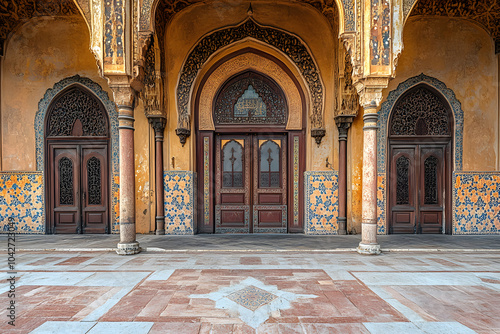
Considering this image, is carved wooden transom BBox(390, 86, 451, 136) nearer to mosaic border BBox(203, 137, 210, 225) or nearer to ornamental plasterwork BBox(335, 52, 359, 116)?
ornamental plasterwork BBox(335, 52, 359, 116)

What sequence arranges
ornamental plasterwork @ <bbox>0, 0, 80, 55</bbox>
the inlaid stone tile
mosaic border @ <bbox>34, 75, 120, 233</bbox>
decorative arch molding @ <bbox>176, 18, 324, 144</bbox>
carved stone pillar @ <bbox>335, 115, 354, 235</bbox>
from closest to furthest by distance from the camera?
the inlaid stone tile
ornamental plasterwork @ <bbox>0, 0, 80, 55</bbox>
carved stone pillar @ <bbox>335, 115, 354, 235</bbox>
decorative arch molding @ <bbox>176, 18, 324, 144</bbox>
mosaic border @ <bbox>34, 75, 120, 233</bbox>

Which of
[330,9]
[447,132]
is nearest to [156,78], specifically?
[330,9]

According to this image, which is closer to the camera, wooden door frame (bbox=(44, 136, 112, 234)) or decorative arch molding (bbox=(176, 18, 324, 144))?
decorative arch molding (bbox=(176, 18, 324, 144))

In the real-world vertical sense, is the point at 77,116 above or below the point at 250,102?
below

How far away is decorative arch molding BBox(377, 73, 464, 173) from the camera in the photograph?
741 centimetres

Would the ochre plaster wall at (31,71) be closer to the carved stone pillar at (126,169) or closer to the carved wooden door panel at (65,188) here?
the carved wooden door panel at (65,188)

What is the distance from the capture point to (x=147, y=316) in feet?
10.00

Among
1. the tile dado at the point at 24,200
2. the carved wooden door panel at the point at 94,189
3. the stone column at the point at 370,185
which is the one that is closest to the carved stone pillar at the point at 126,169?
the carved wooden door panel at the point at 94,189

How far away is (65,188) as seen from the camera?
777 centimetres

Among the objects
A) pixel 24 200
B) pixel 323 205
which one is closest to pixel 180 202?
pixel 323 205

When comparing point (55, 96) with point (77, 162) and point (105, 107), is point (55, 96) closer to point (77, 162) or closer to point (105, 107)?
point (105, 107)

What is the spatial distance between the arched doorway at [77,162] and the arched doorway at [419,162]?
7.46 meters

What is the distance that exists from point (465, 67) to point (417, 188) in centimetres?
328

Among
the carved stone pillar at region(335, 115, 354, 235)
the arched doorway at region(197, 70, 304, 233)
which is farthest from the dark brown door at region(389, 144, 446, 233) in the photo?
the arched doorway at region(197, 70, 304, 233)
